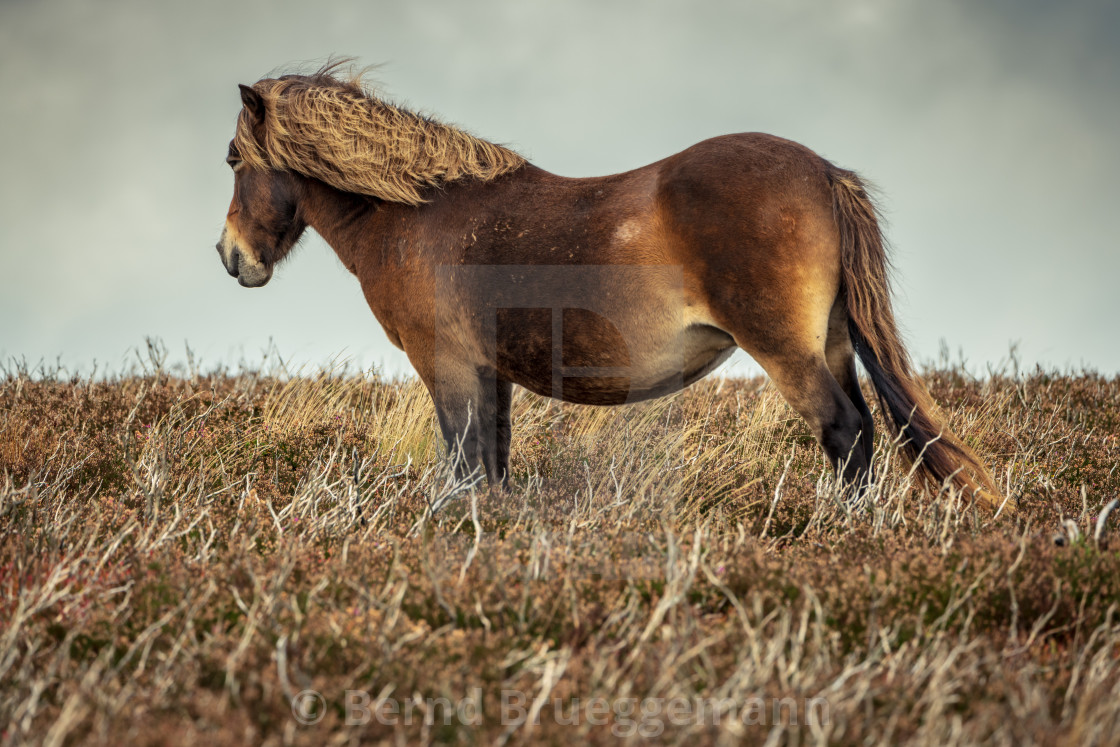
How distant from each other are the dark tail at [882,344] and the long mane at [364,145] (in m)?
1.99

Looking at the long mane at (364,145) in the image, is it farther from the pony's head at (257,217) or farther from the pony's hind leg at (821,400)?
the pony's hind leg at (821,400)

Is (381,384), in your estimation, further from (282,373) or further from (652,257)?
(652,257)

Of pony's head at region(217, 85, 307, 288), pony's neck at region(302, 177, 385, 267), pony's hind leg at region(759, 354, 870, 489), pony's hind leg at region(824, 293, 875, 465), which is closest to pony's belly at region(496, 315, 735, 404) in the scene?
pony's hind leg at region(759, 354, 870, 489)

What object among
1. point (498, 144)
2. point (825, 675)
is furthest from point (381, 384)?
point (825, 675)

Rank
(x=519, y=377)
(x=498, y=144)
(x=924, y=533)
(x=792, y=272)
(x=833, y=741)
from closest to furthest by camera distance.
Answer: (x=833, y=741)
(x=924, y=533)
(x=792, y=272)
(x=519, y=377)
(x=498, y=144)

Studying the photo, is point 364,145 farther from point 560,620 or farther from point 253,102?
point 560,620

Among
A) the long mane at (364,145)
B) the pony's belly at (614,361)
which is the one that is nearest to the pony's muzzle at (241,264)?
the long mane at (364,145)

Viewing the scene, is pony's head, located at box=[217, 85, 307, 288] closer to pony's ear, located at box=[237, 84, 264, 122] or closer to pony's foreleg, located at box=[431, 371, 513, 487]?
pony's ear, located at box=[237, 84, 264, 122]

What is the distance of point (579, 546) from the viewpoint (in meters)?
3.36

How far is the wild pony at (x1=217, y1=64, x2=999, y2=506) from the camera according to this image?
4043 mm

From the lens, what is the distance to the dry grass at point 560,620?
2076 millimetres

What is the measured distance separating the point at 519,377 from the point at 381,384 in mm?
4482

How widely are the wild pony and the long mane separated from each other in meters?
0.01

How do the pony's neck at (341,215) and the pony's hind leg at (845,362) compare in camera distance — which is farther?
the pony's neck at (341,215)
